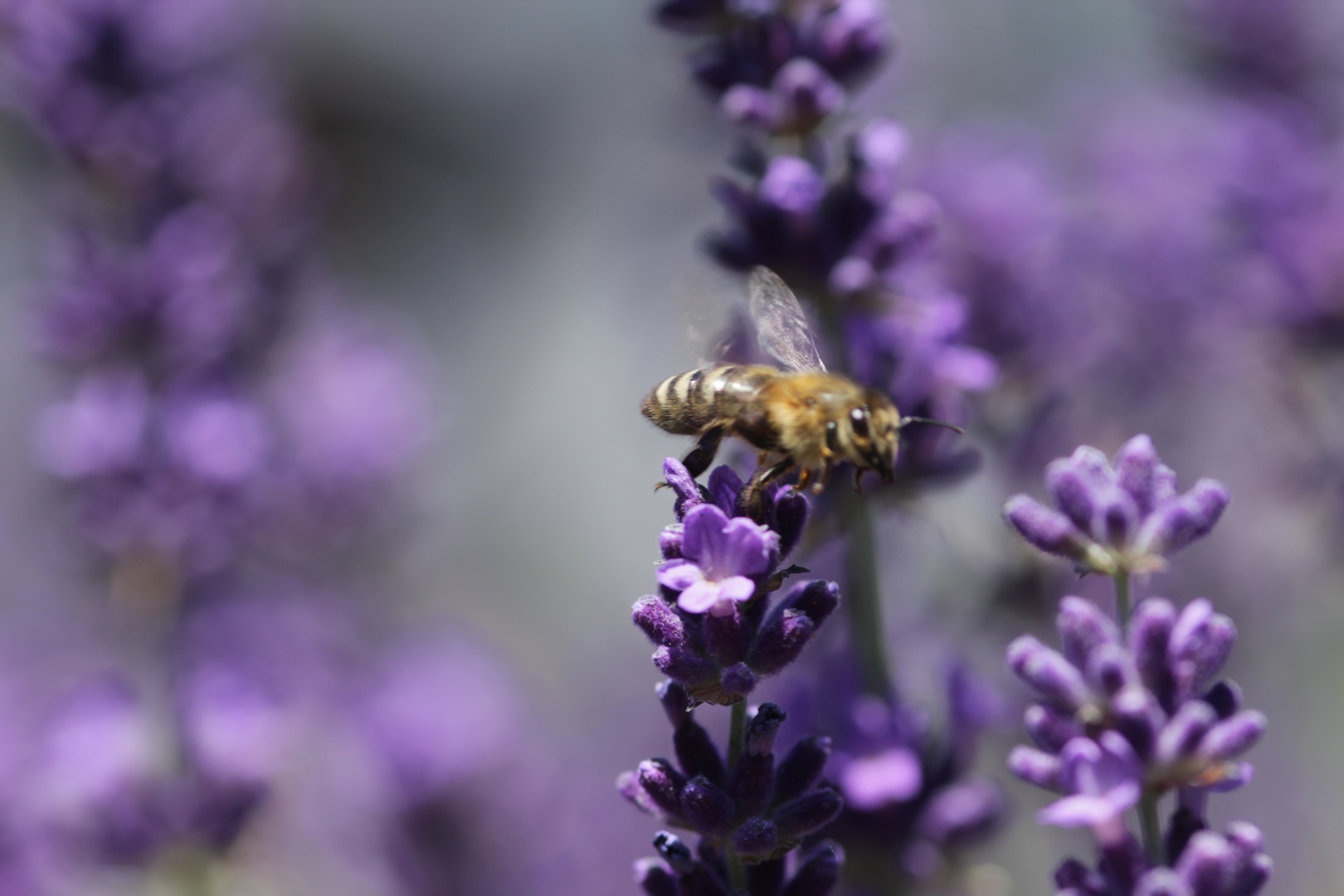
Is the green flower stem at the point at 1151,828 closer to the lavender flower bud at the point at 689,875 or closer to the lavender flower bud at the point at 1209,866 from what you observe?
the lavender flower bud at the point at 1209,866

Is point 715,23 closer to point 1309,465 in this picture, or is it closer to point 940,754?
point 940,754

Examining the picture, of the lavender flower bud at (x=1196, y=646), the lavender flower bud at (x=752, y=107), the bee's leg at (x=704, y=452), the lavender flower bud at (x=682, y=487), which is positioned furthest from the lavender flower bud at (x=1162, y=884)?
the lavender flower bud at (x=752, y=107)

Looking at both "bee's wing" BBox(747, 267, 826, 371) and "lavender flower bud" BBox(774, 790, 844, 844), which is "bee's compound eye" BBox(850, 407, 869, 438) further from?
"lavender flower bud" BBox(774, 790, 844, 844)

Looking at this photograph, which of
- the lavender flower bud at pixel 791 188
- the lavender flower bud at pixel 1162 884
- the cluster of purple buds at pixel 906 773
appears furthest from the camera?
the lavender flower bud at pixel 791 188

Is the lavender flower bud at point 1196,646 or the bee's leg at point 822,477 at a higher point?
the bee's leg at point 822,477

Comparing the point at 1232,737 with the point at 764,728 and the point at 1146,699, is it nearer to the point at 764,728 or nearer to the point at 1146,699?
the point at 1146,699

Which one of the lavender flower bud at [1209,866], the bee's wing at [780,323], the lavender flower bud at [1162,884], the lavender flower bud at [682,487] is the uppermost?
the bee's wing at [780,323]

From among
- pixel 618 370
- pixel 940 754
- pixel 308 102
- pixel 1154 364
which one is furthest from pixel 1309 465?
pixel 308 102
